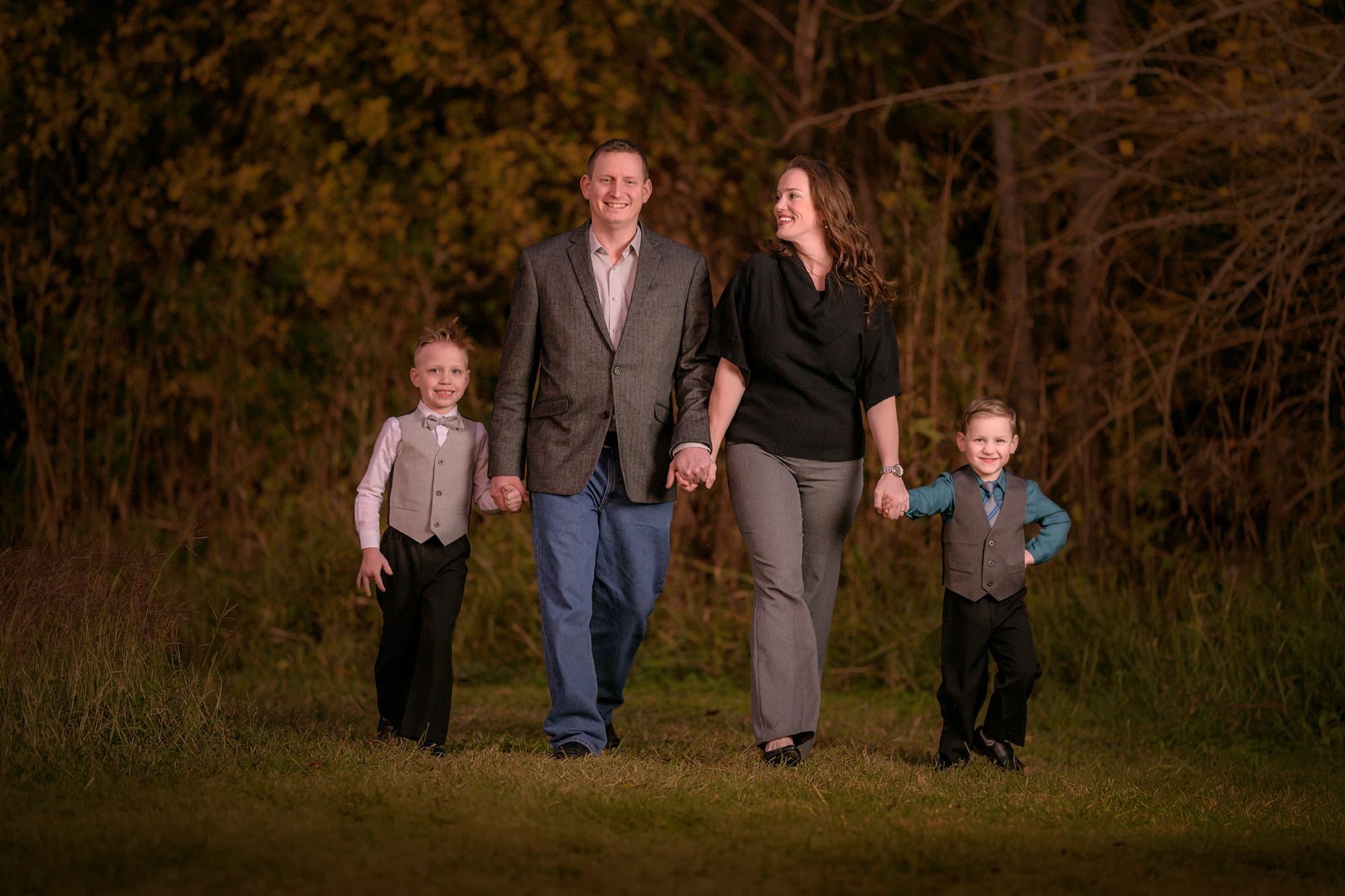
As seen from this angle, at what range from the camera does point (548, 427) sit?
5.50m

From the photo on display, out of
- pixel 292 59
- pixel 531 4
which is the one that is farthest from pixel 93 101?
pixel 531 4

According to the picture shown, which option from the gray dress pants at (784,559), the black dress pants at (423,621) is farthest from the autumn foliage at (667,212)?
the black dress pants at (423,621)

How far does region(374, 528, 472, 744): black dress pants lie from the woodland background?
0.96m

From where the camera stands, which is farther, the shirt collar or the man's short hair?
the shirt collar

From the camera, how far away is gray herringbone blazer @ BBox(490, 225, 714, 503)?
5.48 meters

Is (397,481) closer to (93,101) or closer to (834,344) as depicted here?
(834,344)

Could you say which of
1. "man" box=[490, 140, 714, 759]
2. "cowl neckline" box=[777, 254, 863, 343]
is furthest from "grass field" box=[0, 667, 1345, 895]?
"cowl neckline" box=[777, 254, 863, 343]

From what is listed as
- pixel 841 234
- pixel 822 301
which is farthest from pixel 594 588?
pixel 841 234

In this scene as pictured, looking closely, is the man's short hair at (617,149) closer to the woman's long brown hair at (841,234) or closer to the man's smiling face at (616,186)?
the man's smiling face at (616,186)

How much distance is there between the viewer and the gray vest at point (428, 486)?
17.8 feet

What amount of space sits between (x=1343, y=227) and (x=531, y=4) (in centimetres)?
641

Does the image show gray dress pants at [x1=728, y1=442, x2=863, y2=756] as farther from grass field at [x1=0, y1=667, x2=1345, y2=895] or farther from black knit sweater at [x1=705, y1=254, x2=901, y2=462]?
grass field at [x1=0, y1=667, x2=1345, y2=895]

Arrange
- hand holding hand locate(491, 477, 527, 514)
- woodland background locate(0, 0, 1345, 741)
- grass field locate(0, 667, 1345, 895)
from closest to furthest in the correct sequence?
1. grass field locate(0, 667, 1345, 895)
2. hand holding hand locate(491, 477, 527, 514)
3. woodland background locate(0, 0, 1345, 741)

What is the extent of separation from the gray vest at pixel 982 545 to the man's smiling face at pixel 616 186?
1.52m
